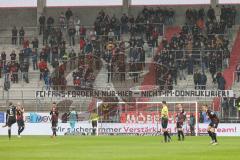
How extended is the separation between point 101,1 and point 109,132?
62.5 ft

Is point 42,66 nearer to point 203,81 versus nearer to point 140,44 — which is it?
point 140,44

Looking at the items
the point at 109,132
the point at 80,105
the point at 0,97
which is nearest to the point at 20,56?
the point at 0,97

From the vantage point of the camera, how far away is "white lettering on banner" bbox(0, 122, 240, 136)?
51.8 metres

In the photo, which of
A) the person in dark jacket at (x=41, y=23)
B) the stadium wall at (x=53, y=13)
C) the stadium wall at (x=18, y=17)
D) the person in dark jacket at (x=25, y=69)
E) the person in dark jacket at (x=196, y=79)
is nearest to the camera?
the person in dark jacket at (x=196, y=79)

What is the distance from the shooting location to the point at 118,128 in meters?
52.9

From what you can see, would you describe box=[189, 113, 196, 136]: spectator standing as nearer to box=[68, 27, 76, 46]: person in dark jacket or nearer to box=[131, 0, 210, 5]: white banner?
box=[68, 27, 76, 46]: person in dark jacket

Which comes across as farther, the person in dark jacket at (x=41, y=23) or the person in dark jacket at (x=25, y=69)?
the person in dark jacket at (x=41, y=23)

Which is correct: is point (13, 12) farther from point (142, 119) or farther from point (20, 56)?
point (142, 119)

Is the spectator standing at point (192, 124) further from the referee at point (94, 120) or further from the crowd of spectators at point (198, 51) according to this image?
the referee at point (94, 120)

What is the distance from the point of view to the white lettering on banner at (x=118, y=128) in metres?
51.8

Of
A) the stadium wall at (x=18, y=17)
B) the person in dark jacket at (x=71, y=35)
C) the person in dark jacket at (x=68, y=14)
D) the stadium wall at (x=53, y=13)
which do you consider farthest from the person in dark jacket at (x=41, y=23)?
the stadium wall at (x=18, y=17)

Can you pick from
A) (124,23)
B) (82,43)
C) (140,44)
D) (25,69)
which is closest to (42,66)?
(25,69)

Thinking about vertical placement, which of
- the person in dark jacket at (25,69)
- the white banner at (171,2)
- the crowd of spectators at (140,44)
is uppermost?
the white banner at (171,2)

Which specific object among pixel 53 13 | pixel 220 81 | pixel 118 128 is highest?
pixel 53 13
